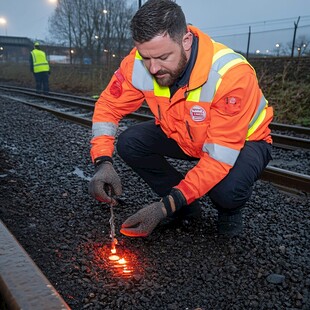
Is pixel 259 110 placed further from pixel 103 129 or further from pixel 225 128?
pixel 103 129

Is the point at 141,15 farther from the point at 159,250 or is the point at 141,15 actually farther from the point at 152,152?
Answer: the point at 159,250

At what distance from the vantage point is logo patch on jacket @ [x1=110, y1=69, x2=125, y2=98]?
2.91m

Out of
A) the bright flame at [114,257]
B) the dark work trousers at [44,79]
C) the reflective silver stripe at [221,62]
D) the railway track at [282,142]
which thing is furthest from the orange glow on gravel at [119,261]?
the dark work trousers at [44,79]

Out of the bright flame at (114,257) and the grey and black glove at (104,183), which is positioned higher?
the grey and black glove at (104,183)

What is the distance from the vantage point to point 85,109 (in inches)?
461

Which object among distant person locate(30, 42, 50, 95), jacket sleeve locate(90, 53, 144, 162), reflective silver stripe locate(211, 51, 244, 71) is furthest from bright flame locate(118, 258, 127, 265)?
distant person locate(30, 42, 50, 95)

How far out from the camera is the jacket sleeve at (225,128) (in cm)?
230

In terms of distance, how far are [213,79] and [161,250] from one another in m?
1.37

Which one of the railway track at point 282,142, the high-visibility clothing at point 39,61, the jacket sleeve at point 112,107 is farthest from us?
the high-visibility clothing at point 39,61

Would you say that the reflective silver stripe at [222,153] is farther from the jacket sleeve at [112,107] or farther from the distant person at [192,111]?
the jacket sleeve at [112,107]

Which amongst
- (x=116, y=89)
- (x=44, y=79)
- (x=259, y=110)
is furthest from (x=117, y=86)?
(x=44, y=79)

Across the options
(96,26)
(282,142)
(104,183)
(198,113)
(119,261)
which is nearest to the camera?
(198,113)

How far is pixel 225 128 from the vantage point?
2.32m

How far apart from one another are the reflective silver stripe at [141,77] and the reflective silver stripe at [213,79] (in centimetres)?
48
